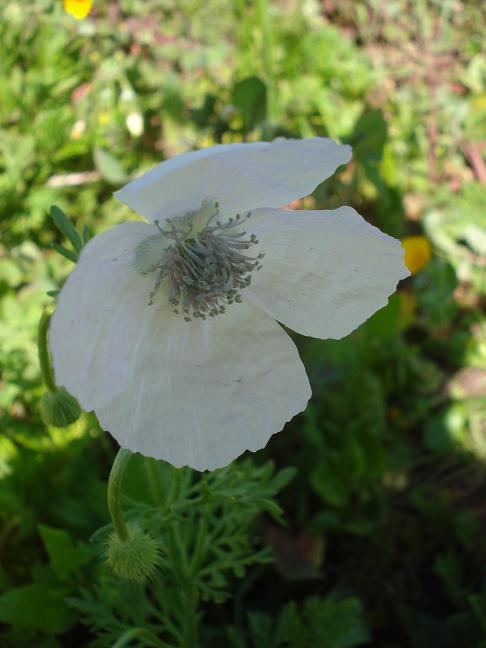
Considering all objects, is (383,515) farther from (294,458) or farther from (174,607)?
(174,607)

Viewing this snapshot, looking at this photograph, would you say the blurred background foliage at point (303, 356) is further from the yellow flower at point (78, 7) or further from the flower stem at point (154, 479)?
the yellow flower at point (78, 7)

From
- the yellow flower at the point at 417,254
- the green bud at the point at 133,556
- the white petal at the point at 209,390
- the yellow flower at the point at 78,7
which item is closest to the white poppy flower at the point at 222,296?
the white petal at the point at 209,390

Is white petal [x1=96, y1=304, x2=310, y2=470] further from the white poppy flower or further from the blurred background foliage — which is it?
the blurred background foliage

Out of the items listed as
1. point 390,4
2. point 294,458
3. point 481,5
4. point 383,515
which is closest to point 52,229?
point 294,458

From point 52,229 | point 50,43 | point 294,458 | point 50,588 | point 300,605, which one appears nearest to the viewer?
point 50,588

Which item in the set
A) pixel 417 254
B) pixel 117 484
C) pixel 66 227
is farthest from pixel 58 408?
pixel 417 254

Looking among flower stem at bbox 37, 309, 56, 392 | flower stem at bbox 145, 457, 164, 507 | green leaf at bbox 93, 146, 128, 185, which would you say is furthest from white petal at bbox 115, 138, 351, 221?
green leaf at bbox 93, 146, 128, 185
